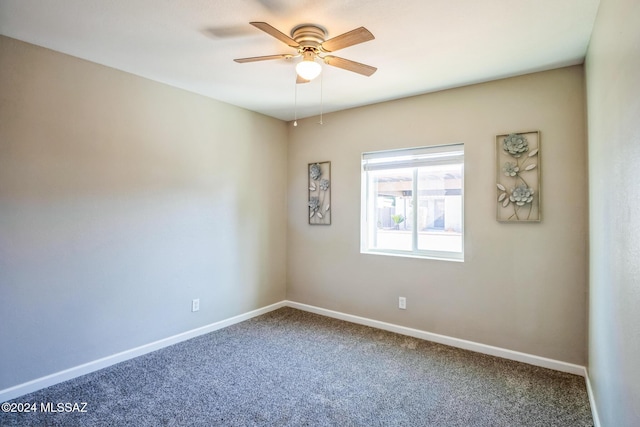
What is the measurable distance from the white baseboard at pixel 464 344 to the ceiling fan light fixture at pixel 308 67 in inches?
104

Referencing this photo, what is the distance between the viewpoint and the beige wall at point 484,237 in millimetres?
2637

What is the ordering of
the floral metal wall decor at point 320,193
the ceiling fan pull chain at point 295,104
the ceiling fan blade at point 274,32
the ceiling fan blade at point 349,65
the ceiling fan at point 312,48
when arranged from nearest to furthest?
the ceiling fan blade at point 274,32 < the ceiling fan at point 312,48 < the ceiling fan blade at point 349,65 < the ceiling fan pull chain at point 295,104 < the floral metal wall decor at point 320,193

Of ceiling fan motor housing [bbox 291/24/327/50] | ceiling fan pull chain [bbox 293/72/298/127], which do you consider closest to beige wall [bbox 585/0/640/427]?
ceiling fan motor housing [bbox 291/24/327/50]

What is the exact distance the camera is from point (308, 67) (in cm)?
214

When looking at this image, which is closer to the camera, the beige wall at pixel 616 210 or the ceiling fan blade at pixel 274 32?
the beige wall at pixel 616 210

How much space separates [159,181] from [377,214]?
7.66ft

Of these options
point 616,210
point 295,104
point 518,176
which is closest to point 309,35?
point 295,104

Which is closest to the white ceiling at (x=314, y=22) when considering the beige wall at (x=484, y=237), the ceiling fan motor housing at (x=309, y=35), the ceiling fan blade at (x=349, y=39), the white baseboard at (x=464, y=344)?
the ceiling fan motor housing at (x=309, y=35)

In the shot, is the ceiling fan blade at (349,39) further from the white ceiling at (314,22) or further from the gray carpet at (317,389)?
the gray carpet at (317,389)

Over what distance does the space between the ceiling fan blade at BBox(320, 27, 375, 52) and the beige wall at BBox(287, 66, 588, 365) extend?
5.21 ft

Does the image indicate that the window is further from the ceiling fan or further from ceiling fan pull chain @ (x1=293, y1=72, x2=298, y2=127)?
the ceiling fan

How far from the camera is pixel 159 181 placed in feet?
10.2

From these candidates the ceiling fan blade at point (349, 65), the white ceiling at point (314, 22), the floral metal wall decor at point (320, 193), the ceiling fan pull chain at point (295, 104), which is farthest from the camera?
the floral metal wall decor at point (320, 193)

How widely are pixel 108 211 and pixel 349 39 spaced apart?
2329 mm
